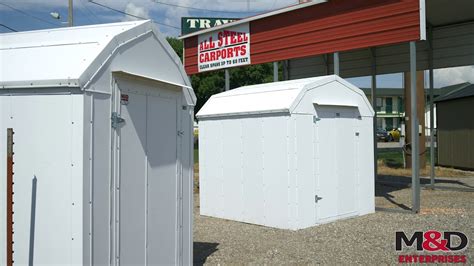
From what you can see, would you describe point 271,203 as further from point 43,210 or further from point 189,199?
point 43,210

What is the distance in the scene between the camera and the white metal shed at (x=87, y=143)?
13.6 ft

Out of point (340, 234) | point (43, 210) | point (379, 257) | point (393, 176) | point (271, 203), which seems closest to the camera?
point (43, 210)

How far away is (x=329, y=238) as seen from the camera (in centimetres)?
804

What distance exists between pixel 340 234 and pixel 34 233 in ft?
17.7

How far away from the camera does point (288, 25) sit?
40.7 ft

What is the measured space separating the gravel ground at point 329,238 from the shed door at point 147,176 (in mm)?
1371

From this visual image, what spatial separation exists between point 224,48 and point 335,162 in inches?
240

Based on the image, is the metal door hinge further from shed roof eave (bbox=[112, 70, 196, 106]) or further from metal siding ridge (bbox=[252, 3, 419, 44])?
metal siding ridge (bbox=[252, 3, 419, 44])

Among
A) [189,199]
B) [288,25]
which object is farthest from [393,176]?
[189,199]

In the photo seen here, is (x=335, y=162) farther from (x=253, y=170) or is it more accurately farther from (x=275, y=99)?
(x=275, y=99)

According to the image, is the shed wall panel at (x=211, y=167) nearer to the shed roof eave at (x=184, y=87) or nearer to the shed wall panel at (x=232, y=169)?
the shed wall panel at (x=232, y=169)

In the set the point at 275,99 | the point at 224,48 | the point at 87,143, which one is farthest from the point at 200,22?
the point at 87,143

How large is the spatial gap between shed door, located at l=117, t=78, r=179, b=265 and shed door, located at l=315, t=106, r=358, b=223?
4174mm

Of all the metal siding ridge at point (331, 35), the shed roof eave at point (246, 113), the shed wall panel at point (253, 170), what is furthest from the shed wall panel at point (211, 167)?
the metal siding ridge at point (331, 35)
